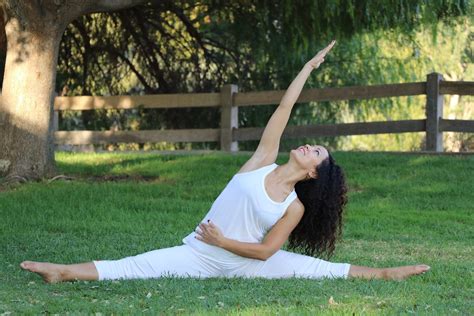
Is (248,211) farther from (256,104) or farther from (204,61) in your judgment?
(204,61)

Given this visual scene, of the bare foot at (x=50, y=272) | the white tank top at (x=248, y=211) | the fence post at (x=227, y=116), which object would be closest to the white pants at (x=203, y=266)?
the white tank top at (x=248, y=211)

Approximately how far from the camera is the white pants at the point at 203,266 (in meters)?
6.38

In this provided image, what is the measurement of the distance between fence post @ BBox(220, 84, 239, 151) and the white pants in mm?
9196

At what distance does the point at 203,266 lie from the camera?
6.43m

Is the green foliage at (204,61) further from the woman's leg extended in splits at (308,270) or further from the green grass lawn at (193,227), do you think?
the woman's leg extended in splits at (308,270)

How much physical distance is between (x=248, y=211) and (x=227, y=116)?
9.51 metres

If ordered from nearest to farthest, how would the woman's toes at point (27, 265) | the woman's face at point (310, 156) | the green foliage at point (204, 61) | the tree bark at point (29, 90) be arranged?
the woman's toes at point (27, 265) < the woman's face at point (310, 156) < the tree bark at point (29, 90) < the green foliage at point (204, 61)

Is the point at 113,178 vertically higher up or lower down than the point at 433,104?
lower down

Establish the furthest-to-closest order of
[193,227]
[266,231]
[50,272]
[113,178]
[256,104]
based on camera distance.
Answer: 1. [256,104]
2. [113,178]
3. [193,227]
4. [266,231]
5. [50,272]

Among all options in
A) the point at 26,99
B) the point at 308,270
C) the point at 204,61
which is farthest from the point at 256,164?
the point at 204,61

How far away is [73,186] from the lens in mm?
11867

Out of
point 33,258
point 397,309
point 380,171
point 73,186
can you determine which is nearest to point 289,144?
point 380,171

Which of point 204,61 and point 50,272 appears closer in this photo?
point 50,272

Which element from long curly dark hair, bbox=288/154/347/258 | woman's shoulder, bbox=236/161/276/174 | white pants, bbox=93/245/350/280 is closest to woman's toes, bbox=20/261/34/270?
white pants, bbox=93/245/350/280
